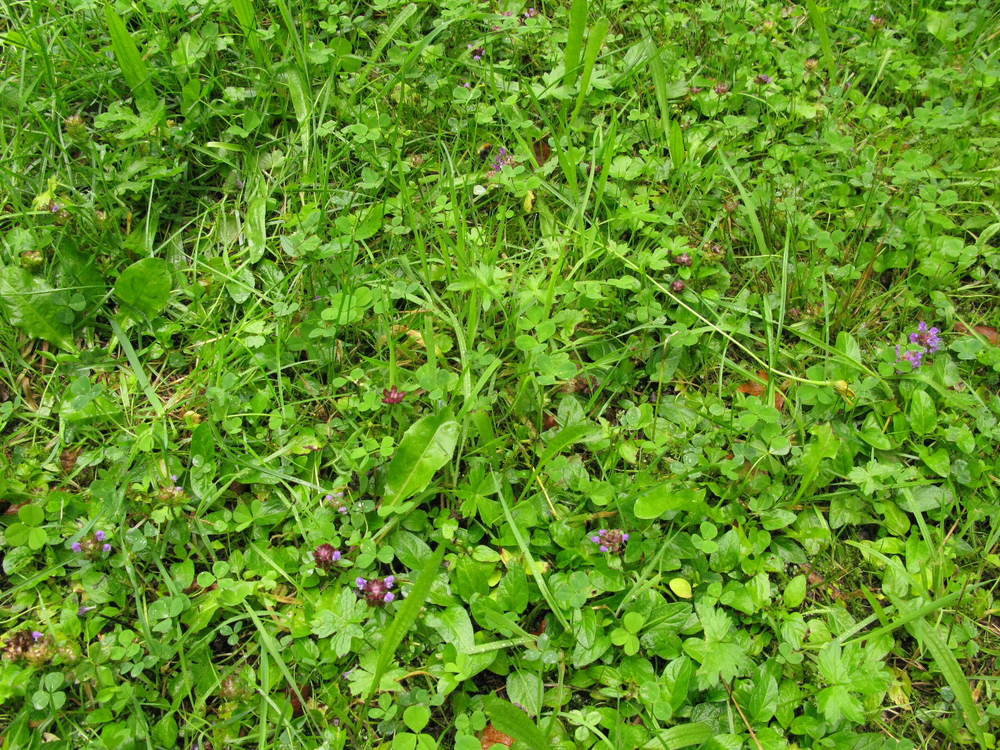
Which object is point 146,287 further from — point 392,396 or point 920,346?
point 920,346

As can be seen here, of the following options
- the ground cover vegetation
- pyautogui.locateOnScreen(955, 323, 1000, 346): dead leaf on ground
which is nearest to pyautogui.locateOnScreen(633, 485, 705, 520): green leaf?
the ground cover vegetation

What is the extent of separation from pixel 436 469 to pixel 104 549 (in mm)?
918

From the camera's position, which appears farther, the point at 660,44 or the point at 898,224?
the point at 660,44

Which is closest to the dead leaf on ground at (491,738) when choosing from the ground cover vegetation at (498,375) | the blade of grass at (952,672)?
the ground cover vegetation at (498,375)

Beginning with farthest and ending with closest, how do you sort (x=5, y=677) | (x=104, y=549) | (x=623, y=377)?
(x=623, y=377)
(x=104, y=549)
(x=5, y=677)

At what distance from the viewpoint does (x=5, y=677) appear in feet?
6.31

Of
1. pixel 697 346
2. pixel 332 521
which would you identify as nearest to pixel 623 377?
pixel 697 346

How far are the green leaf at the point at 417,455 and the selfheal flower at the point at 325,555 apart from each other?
0.59ft

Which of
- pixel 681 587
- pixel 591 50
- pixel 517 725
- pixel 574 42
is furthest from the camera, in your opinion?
pixel 574 42

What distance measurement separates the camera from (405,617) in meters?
1.83

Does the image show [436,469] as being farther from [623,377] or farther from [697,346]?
[697,346]

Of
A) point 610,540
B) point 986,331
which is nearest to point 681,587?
point 610,540

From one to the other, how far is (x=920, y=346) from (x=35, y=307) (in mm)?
2803

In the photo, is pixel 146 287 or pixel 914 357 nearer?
pixel 914 357
